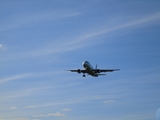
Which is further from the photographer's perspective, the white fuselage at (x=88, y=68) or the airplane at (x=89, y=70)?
the airplane at (x=89, y=70)

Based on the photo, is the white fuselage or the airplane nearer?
the white fuselage

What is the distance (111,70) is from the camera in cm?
17550

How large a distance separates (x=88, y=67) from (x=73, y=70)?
37.8 feet

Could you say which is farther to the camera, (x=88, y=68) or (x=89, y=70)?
(x=89, y=70)

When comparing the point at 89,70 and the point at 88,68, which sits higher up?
the point at 88,68

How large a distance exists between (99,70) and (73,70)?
1367 centimetres

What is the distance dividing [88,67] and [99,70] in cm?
745

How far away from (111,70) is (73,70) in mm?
19491

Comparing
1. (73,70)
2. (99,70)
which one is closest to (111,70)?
(99,70)

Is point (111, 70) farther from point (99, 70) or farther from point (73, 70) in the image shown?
point (73, 70)

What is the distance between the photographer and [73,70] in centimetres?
17950

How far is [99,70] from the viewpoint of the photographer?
17550cm
